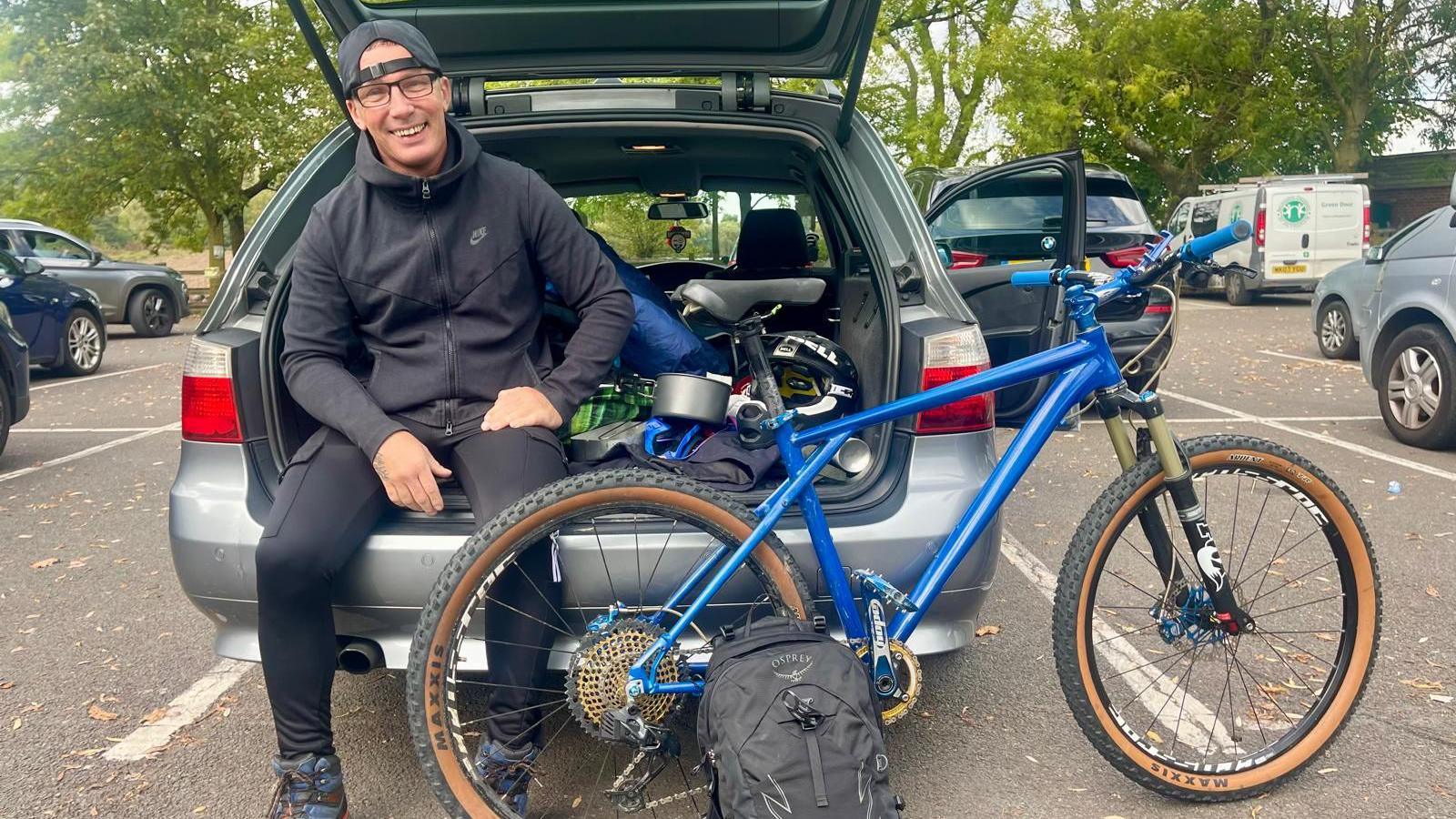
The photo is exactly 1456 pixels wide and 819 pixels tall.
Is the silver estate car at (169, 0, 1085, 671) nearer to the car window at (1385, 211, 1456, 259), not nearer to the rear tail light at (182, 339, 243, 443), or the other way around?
the rear tail light at (182, 339, 243, 443)

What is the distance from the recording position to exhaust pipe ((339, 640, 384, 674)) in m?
2.48

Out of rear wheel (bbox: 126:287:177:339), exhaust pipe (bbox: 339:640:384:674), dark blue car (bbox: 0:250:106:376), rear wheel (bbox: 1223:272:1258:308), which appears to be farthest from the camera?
rear wheel (bbox: 1223:272:1258:308)

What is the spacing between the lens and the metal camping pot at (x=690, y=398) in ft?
8.79

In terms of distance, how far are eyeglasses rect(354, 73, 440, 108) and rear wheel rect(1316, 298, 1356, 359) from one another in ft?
33.4

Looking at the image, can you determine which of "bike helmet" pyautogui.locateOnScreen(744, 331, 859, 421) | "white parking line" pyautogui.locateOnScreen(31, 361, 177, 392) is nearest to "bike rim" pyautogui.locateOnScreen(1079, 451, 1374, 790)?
"bike helmet" pyautogui.locateOnScreen(744, 331, 859, 421)

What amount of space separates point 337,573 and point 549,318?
1.27 meters

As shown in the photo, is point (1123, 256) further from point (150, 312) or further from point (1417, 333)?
point (150, 312)

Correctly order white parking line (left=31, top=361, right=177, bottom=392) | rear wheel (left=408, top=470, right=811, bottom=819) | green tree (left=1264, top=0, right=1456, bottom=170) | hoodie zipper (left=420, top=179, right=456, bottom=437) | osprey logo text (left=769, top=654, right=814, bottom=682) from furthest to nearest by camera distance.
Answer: green tree (left=1264, top=0, right=1456, bottom=170) < white parking line (left=31, top=361, right=177, bottom=392) < hoodie zipper (left=420, top=179, right=456, bottom=437) < rear wheel (left=408, top=470, right=811, bottom=819) < osprey logo text (left=769, top=654, right=814, bottom=682)

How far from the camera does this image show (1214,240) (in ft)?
7.95

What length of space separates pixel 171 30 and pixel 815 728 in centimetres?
2422

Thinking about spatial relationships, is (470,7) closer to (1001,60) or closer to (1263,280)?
(1263,280)

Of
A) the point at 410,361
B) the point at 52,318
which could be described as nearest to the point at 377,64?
the point at 410,361

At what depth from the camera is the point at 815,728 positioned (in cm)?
205

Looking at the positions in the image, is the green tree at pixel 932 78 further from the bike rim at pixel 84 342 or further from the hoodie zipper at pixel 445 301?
the hoodie zipper at pixel 445 301
